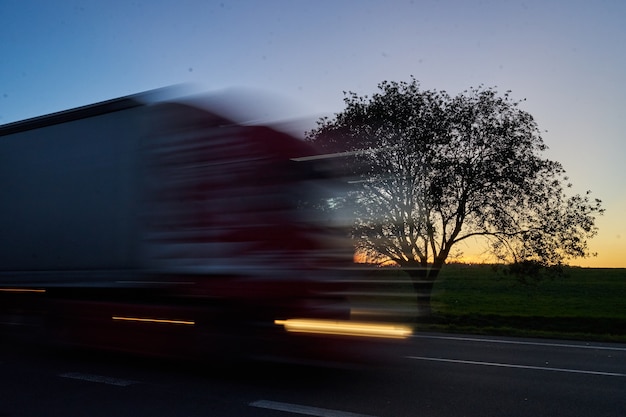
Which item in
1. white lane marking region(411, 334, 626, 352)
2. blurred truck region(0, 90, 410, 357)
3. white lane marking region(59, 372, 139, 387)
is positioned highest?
blurred truck region(0, 90, 410, 357)

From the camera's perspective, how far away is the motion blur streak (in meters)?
6.55

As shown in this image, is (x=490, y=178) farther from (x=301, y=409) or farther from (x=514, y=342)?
(x=301, y=409)

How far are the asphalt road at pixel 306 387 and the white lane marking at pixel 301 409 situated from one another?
0.03 feet

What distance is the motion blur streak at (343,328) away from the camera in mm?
6547

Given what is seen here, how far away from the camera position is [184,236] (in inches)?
271

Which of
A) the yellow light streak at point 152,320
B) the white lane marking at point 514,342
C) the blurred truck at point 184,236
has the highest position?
the blurred truck at point 184,236

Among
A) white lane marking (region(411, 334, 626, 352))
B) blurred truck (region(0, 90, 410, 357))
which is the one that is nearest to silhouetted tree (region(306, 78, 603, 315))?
white lane marking (region(411, 334, 626, 352))

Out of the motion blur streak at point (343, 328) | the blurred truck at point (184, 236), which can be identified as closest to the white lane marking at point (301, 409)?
the blurred truck at point (184, 236)

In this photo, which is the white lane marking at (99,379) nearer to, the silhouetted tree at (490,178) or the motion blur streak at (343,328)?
the motion blur streak at (343,328)

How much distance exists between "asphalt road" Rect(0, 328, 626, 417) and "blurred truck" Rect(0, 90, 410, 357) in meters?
0.46

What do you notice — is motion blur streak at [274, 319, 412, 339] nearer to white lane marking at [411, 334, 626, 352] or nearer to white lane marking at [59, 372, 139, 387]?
white lane marking at [59, 372, 139, 387]

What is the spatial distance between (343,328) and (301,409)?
1.19 metres

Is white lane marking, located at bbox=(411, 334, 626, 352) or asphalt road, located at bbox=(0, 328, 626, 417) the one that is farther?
white lane marking, located at bbox=(411, 334, 626, 352)

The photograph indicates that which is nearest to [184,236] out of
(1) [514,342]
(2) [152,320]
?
(2) [152,320]
